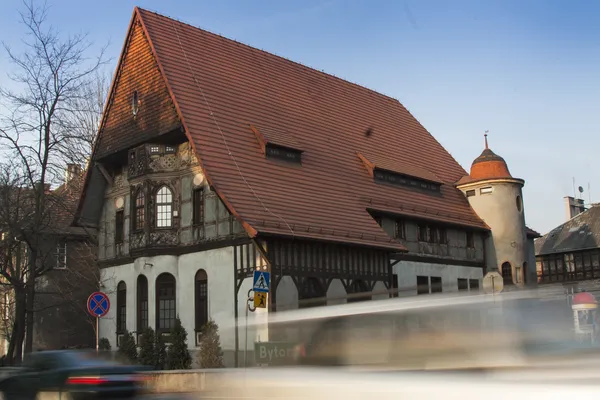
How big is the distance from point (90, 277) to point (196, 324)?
571 inches

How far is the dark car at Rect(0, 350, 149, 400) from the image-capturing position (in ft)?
38.1

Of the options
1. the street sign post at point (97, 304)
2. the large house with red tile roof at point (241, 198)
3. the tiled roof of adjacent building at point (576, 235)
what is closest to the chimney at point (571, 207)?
the tiled roof of adjacent building at point (576, 235)

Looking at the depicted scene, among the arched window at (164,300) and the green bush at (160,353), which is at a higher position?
the arched window at (164,300)

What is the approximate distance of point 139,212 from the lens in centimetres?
2842

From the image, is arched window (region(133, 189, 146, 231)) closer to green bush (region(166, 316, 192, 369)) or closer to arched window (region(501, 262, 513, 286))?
green bush (region(166, 316, 192, 369))

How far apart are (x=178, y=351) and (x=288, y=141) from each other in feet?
29.0

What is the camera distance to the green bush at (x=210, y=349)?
23953 mm

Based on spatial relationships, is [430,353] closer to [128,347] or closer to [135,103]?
[128,347]

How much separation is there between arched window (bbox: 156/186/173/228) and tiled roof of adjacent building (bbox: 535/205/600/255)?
35.3 m

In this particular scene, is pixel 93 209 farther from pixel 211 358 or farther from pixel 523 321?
pixel 523 321

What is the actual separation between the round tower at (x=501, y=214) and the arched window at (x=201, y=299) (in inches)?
606

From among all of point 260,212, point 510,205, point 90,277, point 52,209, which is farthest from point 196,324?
point 510,205

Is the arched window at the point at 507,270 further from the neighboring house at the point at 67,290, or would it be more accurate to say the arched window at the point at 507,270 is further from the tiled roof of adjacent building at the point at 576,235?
the neighboring house at the point at 67,290

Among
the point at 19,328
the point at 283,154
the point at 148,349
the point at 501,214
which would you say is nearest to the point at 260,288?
the point at 148,349
